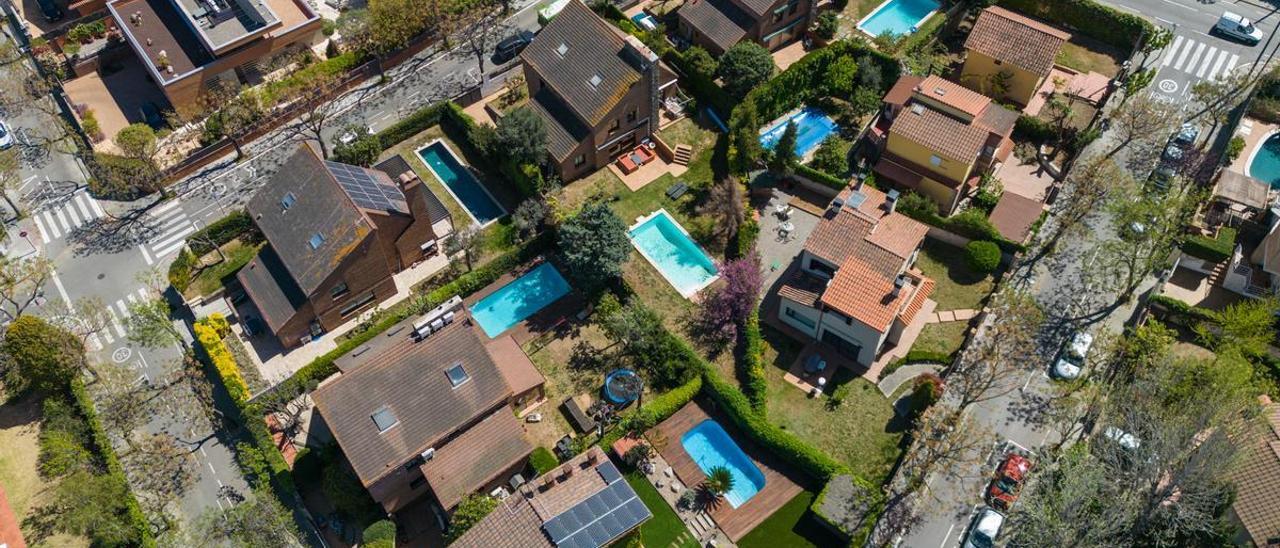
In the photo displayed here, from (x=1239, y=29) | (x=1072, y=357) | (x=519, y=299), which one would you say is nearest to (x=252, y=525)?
(x=519, y=299)

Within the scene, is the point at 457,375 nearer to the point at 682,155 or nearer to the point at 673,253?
the point at 673,253

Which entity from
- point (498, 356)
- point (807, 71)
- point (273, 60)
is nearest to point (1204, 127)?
point (807, 71)

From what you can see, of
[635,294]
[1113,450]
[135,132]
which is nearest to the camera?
[1113,450]

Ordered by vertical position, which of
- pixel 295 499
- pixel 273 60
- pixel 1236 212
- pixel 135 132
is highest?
pixel 273 60

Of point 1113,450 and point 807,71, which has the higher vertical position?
point 807,71

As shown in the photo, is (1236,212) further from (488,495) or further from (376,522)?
(376,522)

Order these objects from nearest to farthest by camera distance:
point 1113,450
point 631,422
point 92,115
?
point 1113,450
point 631,422
point 92,115
